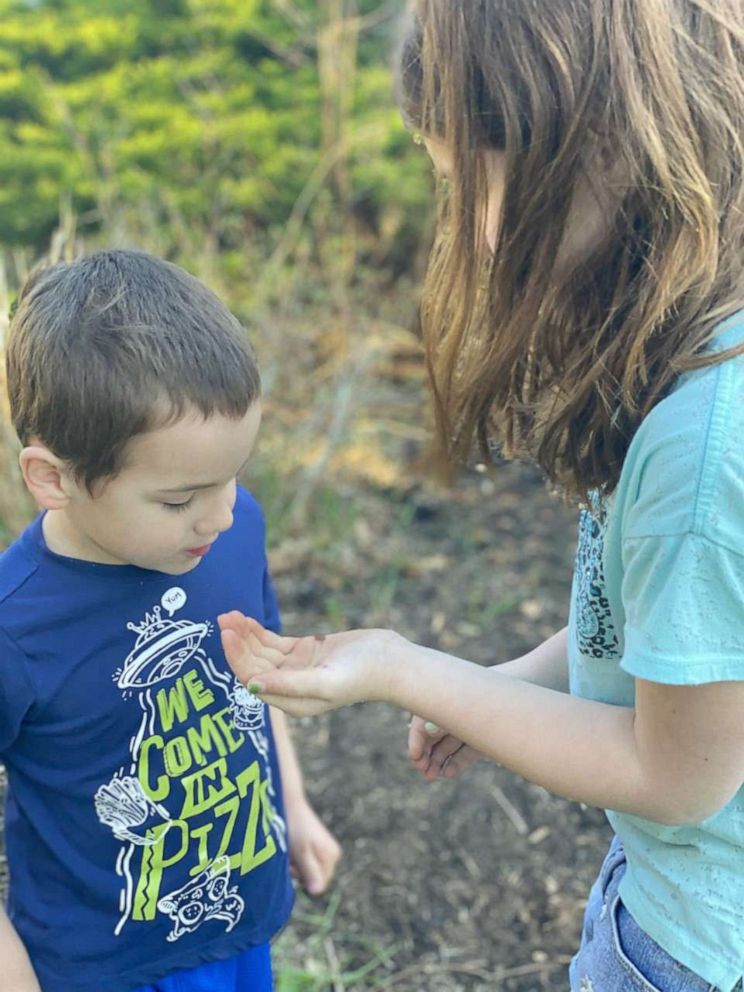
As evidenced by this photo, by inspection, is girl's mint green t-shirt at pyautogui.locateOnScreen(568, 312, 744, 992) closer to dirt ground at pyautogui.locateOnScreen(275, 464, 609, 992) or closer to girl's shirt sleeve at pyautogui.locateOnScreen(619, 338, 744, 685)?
girl's shirt sleeve at pyautogui.locateOnScreen(619, 338, 744, 685)

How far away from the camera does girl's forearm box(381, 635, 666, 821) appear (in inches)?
45.6

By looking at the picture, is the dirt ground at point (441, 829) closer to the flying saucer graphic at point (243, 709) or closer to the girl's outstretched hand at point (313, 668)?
the flying saucer graphic at point (243, 709)

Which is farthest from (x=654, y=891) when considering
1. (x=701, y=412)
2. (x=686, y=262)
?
(x=686, y=262)

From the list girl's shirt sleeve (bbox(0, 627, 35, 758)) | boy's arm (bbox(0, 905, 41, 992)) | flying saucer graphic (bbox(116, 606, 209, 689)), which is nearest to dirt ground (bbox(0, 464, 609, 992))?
boy's arm (bbox(0, 905, 41, 992))

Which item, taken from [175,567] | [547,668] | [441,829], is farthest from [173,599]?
[441,829]

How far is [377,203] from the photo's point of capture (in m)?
5.33

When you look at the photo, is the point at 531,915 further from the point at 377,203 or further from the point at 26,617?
the point at 377,203

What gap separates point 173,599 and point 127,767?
0.74 feet

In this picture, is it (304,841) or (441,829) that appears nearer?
(304,841)

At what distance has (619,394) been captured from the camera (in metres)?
1.16

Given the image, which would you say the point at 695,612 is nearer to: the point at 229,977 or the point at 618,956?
the point at 618,956

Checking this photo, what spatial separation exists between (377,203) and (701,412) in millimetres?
4498

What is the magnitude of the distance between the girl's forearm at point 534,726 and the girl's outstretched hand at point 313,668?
0.02 m

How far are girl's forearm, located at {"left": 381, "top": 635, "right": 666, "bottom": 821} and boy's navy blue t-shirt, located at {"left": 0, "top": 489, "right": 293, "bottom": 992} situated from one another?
1.15 feet
